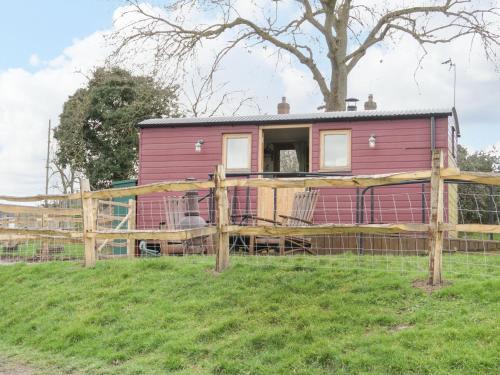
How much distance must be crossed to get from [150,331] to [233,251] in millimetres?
4517

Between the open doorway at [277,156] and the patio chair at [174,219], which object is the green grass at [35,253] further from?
the open doorway at [277,156]

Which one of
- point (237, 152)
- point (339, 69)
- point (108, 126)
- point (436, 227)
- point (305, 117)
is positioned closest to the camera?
point (436, 227)

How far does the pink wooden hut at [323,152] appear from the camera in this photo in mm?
11008

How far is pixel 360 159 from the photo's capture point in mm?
11422

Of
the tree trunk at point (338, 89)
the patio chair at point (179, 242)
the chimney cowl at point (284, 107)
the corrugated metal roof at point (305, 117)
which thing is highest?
the tree trunk at point (338, 89)

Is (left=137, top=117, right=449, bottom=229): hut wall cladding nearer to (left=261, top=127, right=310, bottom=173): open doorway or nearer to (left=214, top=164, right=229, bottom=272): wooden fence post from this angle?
(left=261, top=127, right=310, bottom=173): open doorway

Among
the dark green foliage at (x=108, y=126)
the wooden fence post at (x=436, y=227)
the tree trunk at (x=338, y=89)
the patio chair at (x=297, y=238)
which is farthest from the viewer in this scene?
the dark green foliage at (x=108, y=126)

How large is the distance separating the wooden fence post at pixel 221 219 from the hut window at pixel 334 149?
489 cm

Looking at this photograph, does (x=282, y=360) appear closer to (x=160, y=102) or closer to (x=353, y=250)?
(x=353, y=250)

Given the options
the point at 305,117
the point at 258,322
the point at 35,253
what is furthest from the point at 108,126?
the point at 258,322

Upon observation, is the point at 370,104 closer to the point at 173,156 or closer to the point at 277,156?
the point at 277,156

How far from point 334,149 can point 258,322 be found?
666 cm

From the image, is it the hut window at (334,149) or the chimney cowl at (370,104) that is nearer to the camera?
the hut window at (334,149)

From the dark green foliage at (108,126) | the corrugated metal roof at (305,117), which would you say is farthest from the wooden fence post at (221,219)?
the dark green foliage at (108,126)
